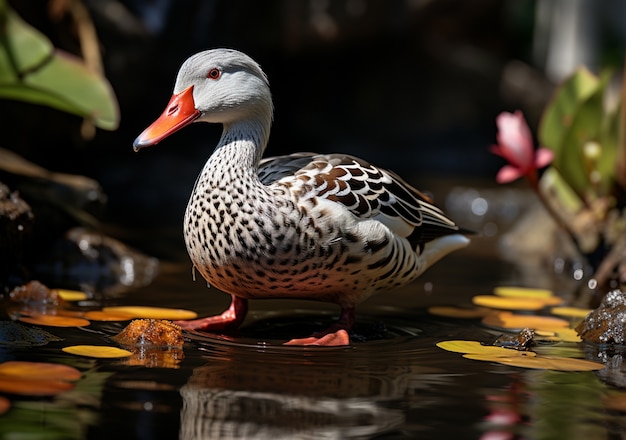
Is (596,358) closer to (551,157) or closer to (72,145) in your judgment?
(551,157)

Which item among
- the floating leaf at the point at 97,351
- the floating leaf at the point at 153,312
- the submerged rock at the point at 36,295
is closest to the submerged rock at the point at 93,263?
the submerged rock at the point at 36,295

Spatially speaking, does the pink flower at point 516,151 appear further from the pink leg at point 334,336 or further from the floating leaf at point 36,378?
the floating leaf at point 36,378

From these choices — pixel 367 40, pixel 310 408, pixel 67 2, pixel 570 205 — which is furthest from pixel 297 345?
pixel 367 40

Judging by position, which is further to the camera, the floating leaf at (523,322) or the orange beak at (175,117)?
the floating leaf at (523,322)

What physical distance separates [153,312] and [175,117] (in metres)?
1.01

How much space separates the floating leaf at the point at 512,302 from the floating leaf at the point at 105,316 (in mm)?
1966

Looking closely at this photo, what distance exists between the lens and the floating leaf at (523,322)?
4727 mm

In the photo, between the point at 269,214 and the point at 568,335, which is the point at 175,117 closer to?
the point at 269,214

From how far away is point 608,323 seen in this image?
434 cm

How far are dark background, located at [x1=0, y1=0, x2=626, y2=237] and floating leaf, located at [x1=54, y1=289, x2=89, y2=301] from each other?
2661 mm

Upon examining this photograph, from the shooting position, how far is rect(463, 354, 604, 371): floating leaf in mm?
3801

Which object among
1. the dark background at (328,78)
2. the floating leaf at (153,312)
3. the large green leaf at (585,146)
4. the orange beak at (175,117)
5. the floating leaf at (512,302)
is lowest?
the floating leaf at (153,312)

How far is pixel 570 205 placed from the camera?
21.4 feet

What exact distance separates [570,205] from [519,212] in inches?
137
